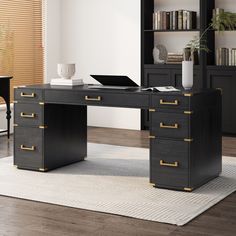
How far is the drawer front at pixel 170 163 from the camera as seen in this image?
4633 millimetres

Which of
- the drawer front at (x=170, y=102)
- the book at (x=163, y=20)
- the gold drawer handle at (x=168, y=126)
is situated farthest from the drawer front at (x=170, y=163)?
the book at (x=163, y=20)

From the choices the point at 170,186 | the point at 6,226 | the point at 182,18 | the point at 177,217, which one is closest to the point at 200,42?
the point at 182,18

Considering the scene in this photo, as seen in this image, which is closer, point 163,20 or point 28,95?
point 28,95

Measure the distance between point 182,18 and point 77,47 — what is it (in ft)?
5.30

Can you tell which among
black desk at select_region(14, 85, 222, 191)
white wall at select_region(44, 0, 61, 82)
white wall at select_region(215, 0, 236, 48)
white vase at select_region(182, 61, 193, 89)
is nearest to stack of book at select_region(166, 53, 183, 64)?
white wall at select_region(215, 0, 236, 48)

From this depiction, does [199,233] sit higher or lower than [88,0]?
lower

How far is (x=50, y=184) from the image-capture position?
16.1 feet

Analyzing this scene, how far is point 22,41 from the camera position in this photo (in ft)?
26.6

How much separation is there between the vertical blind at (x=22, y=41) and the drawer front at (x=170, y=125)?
3.60 meters

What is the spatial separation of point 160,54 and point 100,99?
119 inches

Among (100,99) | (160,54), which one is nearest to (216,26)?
(160,54)

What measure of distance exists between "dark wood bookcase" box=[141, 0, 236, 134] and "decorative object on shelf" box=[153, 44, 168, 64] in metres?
0.11

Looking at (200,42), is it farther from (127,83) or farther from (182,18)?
(127,83)

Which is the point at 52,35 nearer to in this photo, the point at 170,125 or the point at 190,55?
the point at 190,55
